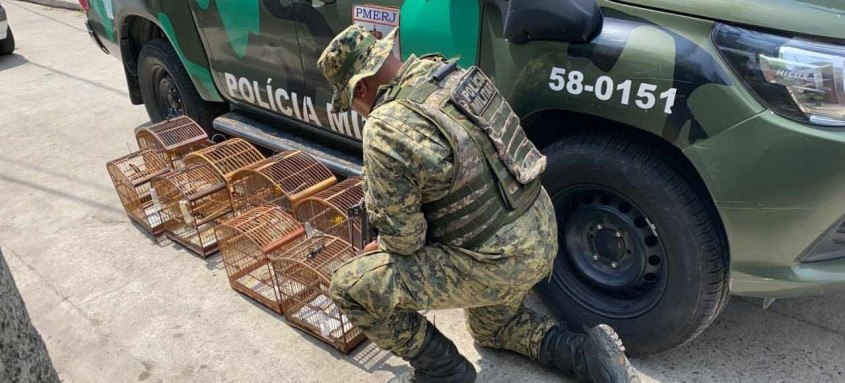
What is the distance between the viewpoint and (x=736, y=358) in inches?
103

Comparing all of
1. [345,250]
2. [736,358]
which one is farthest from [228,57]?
[736,358]

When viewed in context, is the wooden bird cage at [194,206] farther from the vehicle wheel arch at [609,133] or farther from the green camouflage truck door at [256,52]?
the vehicle wheel arch at [609,133]

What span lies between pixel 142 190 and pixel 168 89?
99 centimetres

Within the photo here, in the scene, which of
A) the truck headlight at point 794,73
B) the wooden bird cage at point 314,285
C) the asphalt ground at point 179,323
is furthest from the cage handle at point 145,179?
the truck headlight at point 794,73

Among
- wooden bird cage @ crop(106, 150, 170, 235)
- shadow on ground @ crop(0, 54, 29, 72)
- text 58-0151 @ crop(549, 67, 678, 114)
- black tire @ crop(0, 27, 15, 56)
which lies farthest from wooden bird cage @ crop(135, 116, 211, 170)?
black tire @ crop(0, 27, 15, 56)

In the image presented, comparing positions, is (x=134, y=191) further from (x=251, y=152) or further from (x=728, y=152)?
(x=728, y=152)

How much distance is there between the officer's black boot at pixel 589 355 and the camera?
2.29 m

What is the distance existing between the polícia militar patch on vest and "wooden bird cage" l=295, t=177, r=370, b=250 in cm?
101

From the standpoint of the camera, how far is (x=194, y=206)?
3.53 meters

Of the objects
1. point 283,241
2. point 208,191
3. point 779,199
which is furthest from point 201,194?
point 779,199

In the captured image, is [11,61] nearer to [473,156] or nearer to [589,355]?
[473,156]

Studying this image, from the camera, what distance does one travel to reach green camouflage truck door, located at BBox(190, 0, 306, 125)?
11.2ft

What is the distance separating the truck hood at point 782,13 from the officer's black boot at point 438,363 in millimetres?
1383

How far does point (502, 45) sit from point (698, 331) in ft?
4.20
